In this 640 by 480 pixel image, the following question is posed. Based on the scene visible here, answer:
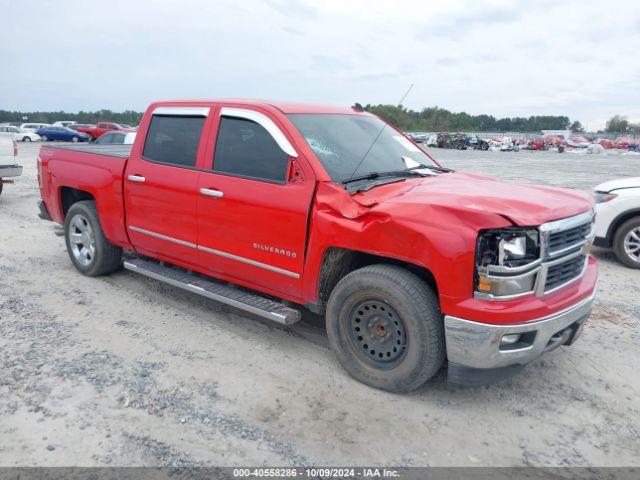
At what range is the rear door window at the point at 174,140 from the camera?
4656mm

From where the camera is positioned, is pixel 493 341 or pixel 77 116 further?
pixel 77 116

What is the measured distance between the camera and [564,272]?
351cm

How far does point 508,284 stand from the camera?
311 cm

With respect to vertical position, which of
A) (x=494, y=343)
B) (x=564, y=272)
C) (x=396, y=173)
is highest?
(x=396, y=173)

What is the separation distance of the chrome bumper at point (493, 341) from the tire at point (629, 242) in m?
4.29

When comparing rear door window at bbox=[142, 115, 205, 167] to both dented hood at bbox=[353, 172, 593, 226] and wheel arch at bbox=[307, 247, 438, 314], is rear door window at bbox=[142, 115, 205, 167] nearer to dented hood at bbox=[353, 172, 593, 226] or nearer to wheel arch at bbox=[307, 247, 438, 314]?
wheel arch at bbox=[307, 247, 438, 314]

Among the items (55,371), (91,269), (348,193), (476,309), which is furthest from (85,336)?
(476,309)

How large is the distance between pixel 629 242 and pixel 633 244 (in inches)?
2.1

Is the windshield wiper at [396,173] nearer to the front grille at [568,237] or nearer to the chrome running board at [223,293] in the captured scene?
the chrome running board at [223,293]

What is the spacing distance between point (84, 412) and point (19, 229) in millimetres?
6209

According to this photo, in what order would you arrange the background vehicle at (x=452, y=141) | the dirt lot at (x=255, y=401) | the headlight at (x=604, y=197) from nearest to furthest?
the dirt lot at (x=255, y=401)
the headlight at (x=604, y=197)
the background vehicle at (x=452, y=141)

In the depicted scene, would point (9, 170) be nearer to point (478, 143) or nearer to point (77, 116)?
point (478, 143)

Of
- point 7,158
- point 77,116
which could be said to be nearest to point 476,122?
point 77,116

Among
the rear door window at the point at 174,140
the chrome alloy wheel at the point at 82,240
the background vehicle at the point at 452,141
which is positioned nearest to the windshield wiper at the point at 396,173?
the rear door window at the point at 174,140
